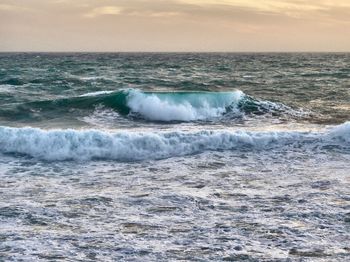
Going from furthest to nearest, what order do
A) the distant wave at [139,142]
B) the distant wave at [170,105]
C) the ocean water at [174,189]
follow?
1. the distant wave at [170,105]
2. the distant wave at [139,142]
3. the ocean water at [174,189]

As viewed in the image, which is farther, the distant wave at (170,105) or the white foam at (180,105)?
the distant wave at (170,105)

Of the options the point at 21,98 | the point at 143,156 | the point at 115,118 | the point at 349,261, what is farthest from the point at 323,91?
the point at 349,261

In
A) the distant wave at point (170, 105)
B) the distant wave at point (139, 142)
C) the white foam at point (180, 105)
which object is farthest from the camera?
the distant wave at point (170, 105)

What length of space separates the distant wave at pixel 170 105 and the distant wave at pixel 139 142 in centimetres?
519

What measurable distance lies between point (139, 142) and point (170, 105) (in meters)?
7.05

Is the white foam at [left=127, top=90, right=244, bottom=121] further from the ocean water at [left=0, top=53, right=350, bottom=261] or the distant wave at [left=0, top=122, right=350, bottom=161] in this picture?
the distant wave at [left=0, top=122, right=350, bottom=161]

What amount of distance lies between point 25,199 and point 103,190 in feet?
4.09

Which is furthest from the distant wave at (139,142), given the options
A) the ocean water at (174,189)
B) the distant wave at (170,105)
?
the distant wave at (170,105)

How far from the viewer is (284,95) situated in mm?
23953

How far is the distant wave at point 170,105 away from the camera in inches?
739

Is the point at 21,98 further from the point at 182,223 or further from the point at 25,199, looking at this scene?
the point at 182,223

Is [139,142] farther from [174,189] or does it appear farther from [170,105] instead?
[170,105]

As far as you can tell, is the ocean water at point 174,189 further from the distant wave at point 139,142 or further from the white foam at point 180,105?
the white foam at point 180,105

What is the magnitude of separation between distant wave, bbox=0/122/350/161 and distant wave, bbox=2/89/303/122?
5.19 metres
